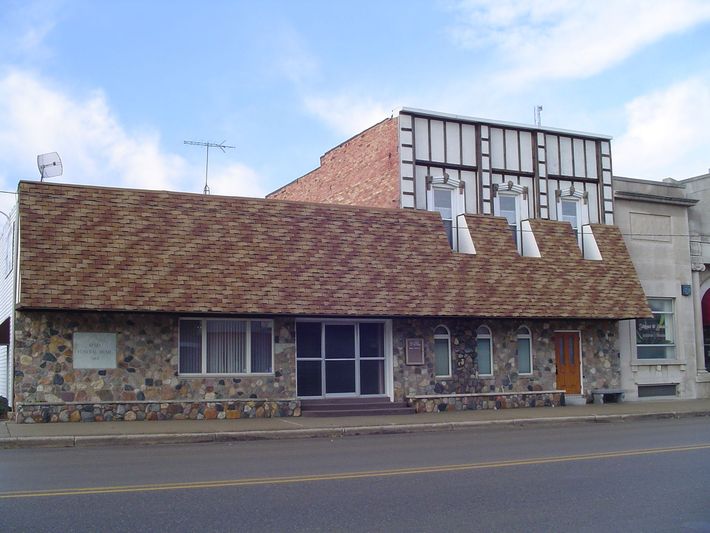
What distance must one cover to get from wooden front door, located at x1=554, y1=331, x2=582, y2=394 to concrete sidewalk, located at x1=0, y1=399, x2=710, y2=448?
1808 mm

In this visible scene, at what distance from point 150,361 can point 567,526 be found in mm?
13238

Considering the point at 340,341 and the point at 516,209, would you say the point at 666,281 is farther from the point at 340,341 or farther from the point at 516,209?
the point at 340,341

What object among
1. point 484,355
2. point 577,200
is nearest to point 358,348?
point 484,355

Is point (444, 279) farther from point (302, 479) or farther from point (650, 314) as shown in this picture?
point (302, 479)

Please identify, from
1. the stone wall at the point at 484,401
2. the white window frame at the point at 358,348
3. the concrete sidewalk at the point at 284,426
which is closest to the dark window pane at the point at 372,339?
the white window frame at the point at 358,348

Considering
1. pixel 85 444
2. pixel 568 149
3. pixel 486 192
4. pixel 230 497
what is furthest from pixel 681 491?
pixel 568 149

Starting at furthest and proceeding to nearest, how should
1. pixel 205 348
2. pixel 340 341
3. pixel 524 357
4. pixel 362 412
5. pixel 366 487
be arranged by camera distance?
pixel 524 357 → pixel 340 341 → pixel 362 412 → pixel 205 348 → pixel 366 487

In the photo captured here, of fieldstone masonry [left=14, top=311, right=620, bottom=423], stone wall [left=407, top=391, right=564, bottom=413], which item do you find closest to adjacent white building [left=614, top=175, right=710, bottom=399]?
stone wall [left=407, top=391, right=564, bottom=413]

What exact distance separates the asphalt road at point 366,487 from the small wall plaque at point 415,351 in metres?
6.97

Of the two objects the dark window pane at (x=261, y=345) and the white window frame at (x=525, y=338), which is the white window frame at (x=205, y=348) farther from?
the white window frame at (x=525, y=338)

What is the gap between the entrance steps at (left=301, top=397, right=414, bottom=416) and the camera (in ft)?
67.3

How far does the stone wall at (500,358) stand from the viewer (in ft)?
72.0

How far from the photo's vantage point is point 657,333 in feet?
88.2

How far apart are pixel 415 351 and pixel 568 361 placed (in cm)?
542
